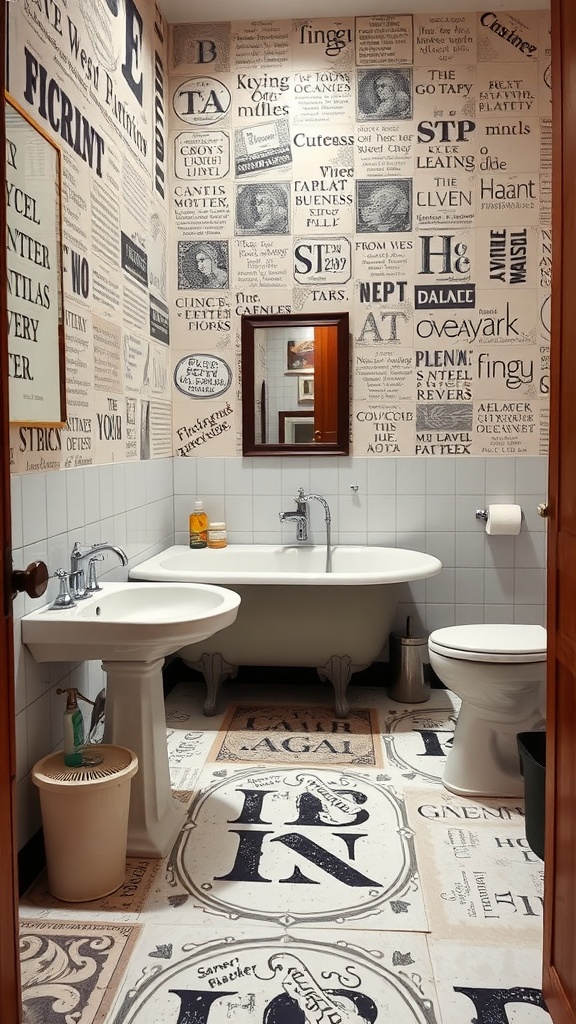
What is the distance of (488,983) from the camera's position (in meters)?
1.77

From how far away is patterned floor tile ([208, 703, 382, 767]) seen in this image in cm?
307

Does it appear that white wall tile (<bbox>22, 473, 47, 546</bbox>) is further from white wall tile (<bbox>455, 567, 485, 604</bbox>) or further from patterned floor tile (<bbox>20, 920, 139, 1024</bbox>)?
white wall tile (<bbox>455, 567, 485, 604</bbox>)

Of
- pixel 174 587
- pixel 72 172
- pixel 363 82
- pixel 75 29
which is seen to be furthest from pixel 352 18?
pixel 174 587

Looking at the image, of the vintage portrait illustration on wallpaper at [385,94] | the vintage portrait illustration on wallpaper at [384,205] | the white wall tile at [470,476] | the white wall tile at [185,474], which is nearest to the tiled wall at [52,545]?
the white wall tile at [185,474]

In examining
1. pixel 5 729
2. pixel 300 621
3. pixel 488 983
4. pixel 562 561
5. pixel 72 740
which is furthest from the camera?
pixel 300 621

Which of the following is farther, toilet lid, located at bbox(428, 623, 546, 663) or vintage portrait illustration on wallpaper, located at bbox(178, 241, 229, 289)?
vintage portrait illustration on wallpaper, located at bbox(178, 241, 229, 289)

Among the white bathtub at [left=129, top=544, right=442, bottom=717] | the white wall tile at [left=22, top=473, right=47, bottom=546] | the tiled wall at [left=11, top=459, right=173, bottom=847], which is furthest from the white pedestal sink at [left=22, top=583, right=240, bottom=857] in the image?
the white bathtub at [left=129, top=544, right=442, bottom=717]

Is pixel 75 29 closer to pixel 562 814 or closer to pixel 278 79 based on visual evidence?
pixel 278 79

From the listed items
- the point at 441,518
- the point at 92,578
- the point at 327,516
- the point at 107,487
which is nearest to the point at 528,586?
the point at 441,518

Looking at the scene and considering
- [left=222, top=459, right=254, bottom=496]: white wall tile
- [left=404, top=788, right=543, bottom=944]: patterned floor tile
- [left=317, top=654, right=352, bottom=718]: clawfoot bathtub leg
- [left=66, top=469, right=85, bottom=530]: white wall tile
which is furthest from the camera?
[left=222, top=459, right=254, bottom=496]: white wall tile

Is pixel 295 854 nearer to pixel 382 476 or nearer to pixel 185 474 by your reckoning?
pixel 382 476

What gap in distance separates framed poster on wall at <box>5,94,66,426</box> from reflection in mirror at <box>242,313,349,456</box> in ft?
5.31

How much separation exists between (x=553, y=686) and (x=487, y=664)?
3.63ft

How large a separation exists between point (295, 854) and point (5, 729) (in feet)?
4.41
